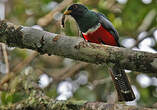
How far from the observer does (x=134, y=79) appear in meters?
5.98

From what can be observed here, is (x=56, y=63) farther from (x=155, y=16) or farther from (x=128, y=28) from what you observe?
(x=155, y=16)

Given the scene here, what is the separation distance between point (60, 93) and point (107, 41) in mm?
1702

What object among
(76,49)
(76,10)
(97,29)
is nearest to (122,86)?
(97,29)

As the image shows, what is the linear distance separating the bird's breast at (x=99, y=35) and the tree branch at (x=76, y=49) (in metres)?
1.50

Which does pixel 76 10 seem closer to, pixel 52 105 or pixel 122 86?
pixel 122 86

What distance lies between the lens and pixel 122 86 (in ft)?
13.1

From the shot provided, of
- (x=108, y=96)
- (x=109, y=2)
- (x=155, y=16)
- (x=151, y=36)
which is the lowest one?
(x=108, y=96)

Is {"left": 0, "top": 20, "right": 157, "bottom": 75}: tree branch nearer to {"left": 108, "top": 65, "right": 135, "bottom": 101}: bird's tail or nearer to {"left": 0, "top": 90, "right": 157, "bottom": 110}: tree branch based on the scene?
{"left": 0, "top": 90, "right": 157, "bottom": 110}: tree branch

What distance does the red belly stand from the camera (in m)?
4.25

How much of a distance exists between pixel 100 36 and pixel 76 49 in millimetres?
1680

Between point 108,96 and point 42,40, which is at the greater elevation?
point 42,40

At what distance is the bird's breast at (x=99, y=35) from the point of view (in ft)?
14.0

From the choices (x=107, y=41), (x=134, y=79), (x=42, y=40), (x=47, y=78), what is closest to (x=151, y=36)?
(x=134, y=79)

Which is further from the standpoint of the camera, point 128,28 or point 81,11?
point 128,28
